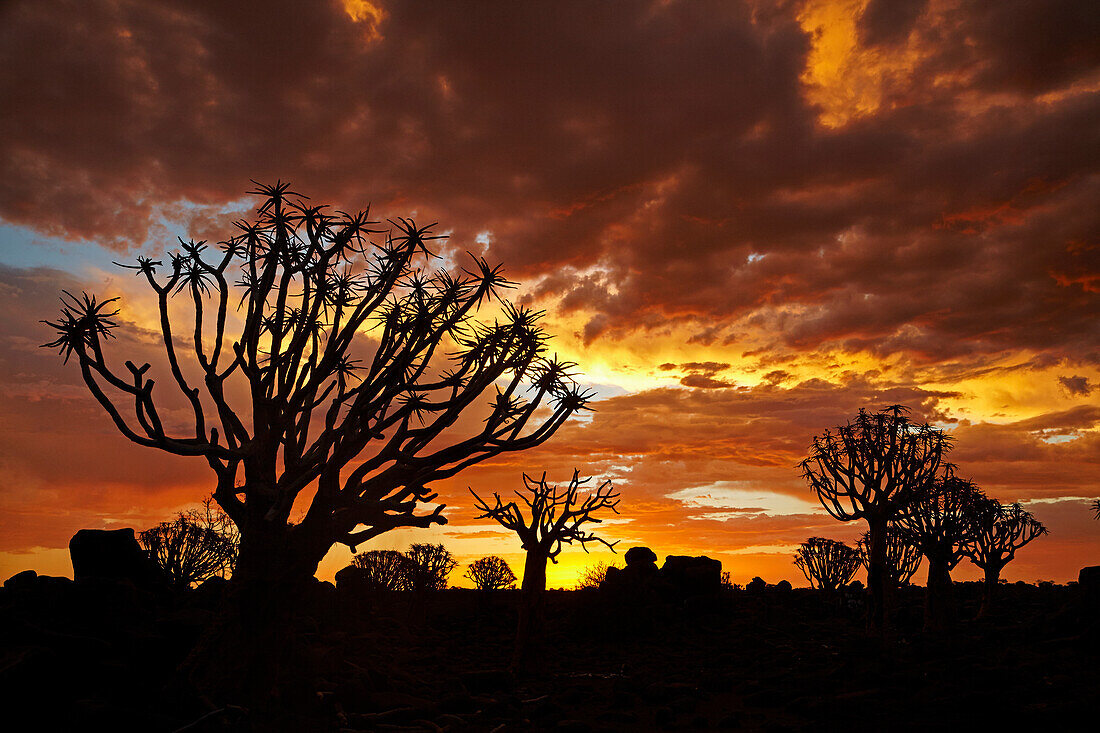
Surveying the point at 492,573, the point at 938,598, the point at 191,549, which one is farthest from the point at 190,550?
the point at 938,598

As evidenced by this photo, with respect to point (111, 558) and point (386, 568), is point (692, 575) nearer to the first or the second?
point (386, 568)

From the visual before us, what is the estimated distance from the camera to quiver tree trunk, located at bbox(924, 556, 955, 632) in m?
25.1

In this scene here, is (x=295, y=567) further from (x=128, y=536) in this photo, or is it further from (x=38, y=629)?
(x=128, y=536)

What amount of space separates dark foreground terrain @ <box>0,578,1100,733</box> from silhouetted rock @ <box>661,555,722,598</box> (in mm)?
6433

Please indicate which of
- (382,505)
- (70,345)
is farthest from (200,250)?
(382,505)

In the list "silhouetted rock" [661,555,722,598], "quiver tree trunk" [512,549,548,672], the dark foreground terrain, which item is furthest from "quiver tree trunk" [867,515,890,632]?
"quiver tree trunk" [512,549,548,672]

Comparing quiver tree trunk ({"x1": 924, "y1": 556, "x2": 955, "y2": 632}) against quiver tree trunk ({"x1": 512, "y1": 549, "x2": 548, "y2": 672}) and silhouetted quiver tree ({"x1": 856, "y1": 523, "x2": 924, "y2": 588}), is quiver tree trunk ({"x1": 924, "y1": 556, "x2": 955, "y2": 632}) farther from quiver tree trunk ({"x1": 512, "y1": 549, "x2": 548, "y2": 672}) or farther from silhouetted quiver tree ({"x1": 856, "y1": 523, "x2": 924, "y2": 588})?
quiver tree trunk ({"x1": 512, "y1": 549, "x2": 548, "y2": 672})

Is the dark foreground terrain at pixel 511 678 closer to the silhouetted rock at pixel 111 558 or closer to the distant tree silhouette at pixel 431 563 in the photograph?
the silhouetted rock at pixel 111 558

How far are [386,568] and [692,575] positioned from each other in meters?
17.2

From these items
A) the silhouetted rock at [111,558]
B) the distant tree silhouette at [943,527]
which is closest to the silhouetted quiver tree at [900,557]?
the distant tree silhouette at [943,527]

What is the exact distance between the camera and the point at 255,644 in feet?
32.1

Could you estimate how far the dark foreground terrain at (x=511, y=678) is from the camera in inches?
355

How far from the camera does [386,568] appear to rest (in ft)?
123

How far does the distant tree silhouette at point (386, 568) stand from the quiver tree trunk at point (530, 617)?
→ 1771cm
